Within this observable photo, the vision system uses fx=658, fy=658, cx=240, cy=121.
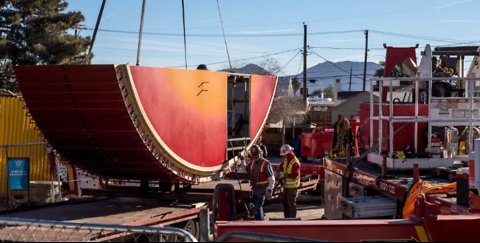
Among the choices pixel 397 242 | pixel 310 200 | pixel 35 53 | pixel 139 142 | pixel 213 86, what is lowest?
pixel 310 200

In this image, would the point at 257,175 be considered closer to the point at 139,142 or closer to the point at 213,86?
the point at 213,86

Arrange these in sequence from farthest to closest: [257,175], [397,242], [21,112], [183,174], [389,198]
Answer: [21,112], [257,175], [183,174], [389,198], [397,242]

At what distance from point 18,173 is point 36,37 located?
1210cm

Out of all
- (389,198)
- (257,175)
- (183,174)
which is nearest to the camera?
(389,198)

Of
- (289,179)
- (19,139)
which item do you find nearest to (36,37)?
(19,139)

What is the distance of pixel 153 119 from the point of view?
9.71 m

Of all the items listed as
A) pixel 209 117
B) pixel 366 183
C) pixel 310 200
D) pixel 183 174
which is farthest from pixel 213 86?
pixel 310 200

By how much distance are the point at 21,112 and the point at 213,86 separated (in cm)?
806

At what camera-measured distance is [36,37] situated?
977 inches

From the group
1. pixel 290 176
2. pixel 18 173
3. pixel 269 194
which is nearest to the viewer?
pixel 269 194

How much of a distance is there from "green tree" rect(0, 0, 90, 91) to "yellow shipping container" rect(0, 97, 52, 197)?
704 centimetres

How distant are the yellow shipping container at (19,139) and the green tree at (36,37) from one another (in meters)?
7.04

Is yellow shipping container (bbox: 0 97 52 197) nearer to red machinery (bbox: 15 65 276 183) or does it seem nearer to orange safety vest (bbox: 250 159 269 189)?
red machinery (bbox: 15 65 276 183)

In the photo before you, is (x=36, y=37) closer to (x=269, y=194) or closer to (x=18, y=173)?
(x=18, y=173)
